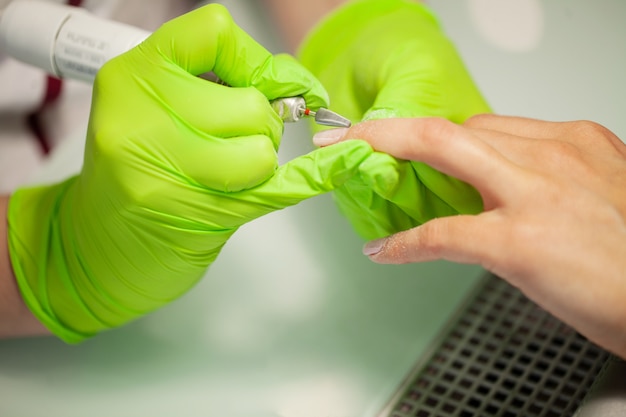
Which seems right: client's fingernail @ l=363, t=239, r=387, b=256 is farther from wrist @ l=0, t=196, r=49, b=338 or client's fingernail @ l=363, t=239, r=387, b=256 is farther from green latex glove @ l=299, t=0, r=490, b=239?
wrist @ l=0, t=196, r=49, b=338

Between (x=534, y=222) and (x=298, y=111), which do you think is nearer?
(x=534, y=222)

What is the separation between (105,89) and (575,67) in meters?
0.84

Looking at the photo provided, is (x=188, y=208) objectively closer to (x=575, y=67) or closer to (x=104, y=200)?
(x=104, y=200)

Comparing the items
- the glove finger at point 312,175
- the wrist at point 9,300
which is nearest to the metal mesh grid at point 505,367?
the glove finger at point 312,175

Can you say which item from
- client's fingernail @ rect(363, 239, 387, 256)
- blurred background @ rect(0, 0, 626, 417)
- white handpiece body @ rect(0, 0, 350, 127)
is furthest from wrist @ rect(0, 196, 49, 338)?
client's fingernail @ rect(363, 239, 387, 256)

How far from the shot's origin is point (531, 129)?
0.77 m

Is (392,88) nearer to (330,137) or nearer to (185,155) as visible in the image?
(330,137)

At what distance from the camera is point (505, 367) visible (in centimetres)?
88

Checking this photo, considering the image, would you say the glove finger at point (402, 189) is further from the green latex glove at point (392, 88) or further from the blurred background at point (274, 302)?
the blurred background at point (274, 302)

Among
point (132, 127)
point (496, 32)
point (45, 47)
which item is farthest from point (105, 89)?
point (496, 32)

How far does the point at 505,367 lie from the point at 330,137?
15.0 inches

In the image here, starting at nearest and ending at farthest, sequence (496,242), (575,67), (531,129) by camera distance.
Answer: (496,242), (531,129), (575,67)

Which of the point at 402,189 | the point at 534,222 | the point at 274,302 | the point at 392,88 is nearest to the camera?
the point at 534,222

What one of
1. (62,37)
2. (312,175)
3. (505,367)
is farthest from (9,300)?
(505,367)
